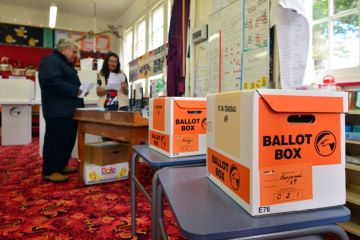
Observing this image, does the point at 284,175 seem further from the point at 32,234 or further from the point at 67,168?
the point at 67,168

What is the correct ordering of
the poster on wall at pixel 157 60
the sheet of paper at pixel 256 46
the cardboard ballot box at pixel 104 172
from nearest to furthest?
the sheet of paper at pixel 256 46 → the cardboard ballot box at pixel 104 172 → the poster on wall at pixel 157 60

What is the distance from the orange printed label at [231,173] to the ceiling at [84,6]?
17.6ft

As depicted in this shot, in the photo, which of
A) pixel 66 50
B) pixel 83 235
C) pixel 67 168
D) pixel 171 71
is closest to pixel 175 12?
pixel 171 71

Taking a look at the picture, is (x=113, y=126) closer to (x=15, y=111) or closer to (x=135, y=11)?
(x=15, y=111)

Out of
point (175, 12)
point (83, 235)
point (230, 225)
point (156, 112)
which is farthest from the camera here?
point (175, 12)

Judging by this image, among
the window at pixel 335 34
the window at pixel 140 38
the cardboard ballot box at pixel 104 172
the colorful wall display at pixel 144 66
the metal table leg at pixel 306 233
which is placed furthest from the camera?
the window at pixel 140 38

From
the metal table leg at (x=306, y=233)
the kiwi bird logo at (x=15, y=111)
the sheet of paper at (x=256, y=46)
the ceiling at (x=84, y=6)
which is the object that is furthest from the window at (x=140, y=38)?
the metal table leg at (x=306, y=233)

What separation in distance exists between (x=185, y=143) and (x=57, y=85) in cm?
177

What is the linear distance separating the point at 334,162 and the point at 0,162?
3.96m

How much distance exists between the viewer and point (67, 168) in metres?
3.05

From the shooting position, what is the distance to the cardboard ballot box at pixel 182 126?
3.87ft

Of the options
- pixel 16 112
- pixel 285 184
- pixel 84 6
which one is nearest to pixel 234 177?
pixel 285 184

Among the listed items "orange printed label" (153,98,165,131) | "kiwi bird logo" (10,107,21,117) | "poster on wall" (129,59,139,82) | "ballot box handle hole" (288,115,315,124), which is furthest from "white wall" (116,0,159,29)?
"ballot box handle hole" (288,115,315,124)

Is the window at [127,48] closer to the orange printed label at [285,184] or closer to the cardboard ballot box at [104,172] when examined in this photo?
the cardboard ballot box at [104,172]
